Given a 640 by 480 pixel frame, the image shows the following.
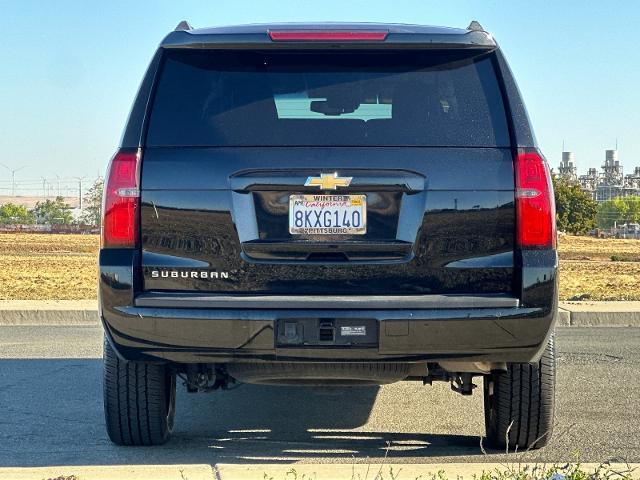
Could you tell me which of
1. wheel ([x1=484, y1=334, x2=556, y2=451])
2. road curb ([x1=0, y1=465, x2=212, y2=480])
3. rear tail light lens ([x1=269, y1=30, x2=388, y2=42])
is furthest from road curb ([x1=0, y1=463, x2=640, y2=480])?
rear tail light lens ([x1=269, y1=30, x2=388, y2=42])

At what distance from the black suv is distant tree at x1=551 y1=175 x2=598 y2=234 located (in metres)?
118

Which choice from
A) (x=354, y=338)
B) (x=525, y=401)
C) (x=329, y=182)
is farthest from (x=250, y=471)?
(x=525, y=401)

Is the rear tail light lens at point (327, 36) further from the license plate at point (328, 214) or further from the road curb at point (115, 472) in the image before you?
the road curb at point (115, 472)

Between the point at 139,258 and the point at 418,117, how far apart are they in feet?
4.57

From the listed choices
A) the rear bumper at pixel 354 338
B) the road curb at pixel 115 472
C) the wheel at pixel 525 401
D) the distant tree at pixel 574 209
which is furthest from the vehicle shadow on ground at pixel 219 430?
the distant tree at pixel 574 209

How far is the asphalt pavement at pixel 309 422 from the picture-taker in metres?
5.35

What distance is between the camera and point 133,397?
17.3 feet

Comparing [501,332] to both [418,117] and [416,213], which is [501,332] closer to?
[416,213]

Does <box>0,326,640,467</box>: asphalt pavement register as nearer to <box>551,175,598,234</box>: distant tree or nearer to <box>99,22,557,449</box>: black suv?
<box>99,22,557,449</box>: black suv


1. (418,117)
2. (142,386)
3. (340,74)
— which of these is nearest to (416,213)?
(418,117)

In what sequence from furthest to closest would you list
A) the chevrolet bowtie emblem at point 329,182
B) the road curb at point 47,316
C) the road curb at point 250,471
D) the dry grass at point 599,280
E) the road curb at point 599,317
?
1. the dry grass at point 599,280
2. the road curb at point 47,316
3. the road curb at point 599,317
4. the chevrolet bowtie emblem at point 329,182
5. the road curb at point 250,471

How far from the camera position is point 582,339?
10.8 metres

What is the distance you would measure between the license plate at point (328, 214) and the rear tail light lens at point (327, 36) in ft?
2.30

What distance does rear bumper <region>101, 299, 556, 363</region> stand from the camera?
4605 millimetres
